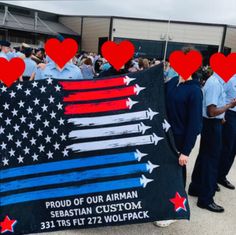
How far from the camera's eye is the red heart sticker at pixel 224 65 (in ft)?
12.7

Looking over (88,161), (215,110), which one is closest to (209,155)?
(215,110)

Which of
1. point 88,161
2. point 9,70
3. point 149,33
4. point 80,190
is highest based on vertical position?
point 149,33

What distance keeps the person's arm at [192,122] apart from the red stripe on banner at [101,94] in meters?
0.63

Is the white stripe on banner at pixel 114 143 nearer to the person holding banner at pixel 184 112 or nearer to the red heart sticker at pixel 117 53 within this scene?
the person holding banner at pixel 184 112

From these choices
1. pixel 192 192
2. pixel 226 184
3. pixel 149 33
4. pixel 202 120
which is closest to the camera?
pixel 202 120

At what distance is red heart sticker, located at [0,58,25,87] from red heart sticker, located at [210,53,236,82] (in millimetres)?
2288

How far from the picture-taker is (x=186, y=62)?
3184mm

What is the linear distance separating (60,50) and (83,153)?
1.45 metres

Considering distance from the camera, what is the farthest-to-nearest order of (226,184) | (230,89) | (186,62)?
(226,184) → (230,89) → (186,62)

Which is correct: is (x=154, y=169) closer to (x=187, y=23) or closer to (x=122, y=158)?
(x=122, y=158)

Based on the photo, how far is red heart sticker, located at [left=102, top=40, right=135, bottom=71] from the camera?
Result: 13.9 ft

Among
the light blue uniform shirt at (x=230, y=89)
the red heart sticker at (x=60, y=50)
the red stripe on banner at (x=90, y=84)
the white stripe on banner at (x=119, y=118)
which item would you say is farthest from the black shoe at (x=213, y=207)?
the red heart sticker at (x=60, y=50)

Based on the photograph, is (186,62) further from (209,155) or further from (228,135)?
(228,135)

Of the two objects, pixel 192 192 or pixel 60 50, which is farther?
pixel 192 192
